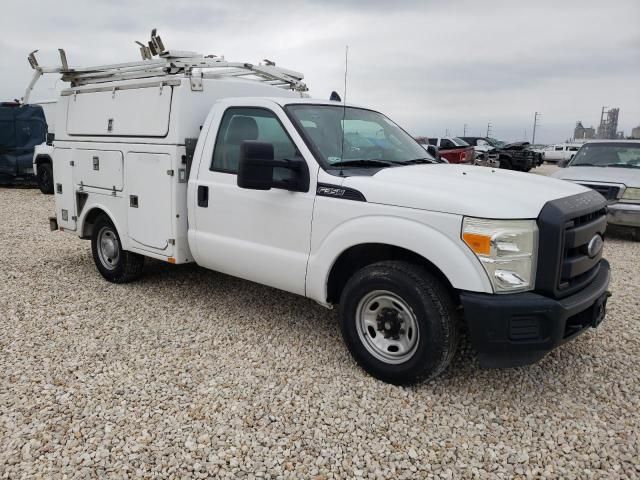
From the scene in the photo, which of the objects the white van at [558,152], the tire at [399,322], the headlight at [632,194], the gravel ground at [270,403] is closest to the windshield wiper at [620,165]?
the headlight at [632,194]

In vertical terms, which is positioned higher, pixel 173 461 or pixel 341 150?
pixel 341 150

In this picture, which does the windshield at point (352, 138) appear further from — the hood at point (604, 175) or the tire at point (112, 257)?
the hood at point (604, 175)

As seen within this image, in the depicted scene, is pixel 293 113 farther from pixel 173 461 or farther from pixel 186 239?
pixel 173 461

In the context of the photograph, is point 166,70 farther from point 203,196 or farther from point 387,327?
point 387,327

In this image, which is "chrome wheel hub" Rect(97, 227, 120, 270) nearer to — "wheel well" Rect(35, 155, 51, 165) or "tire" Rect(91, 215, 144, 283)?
"tire" Rect(91, 215, 144, 283)

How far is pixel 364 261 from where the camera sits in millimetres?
3850

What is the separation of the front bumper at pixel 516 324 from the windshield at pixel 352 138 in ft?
4.64

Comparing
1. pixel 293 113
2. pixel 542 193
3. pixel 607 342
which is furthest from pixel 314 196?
pixel 607 342

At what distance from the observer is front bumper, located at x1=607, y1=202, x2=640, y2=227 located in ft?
27.0

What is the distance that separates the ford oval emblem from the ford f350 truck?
14 millimetres

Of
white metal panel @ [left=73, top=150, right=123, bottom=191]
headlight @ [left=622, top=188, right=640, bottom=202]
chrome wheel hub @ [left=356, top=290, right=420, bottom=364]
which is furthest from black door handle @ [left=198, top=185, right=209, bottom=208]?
headlight @ [left=622, top=188, right=640, bottom=202]

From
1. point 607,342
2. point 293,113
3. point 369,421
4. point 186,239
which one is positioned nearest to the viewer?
point 369,421

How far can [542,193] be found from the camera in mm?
3320

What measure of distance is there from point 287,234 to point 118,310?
2.08 m
